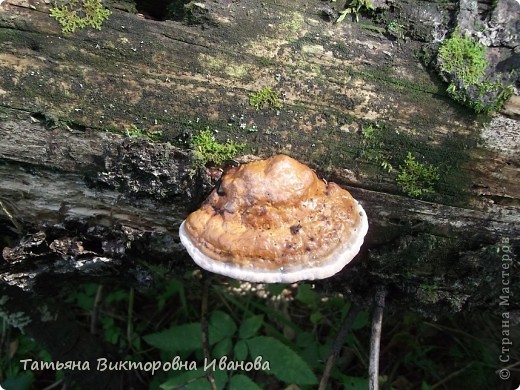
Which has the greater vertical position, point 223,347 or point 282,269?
point 282,269

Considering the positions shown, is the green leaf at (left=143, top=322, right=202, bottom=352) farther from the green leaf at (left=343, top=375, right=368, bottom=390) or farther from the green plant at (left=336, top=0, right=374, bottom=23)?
the green plant at (left=336, top=0, right=374, bottom=23)

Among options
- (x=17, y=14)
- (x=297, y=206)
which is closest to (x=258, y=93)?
(x=297, y=206)

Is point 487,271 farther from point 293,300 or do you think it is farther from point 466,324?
point 293,300

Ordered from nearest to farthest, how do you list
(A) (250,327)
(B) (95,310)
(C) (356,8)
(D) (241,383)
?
1. (C) (356,8)
2. (D) (241,383)
3. (A) (250,327)
4. (B) (95,310)

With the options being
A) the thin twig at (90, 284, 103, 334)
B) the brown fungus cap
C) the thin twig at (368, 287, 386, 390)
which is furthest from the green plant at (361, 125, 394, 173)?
the thin twig at (90, 284, 103, 334)

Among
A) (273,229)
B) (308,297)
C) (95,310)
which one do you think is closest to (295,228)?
(273,229)

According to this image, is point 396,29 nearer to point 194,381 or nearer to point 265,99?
point 265,99
